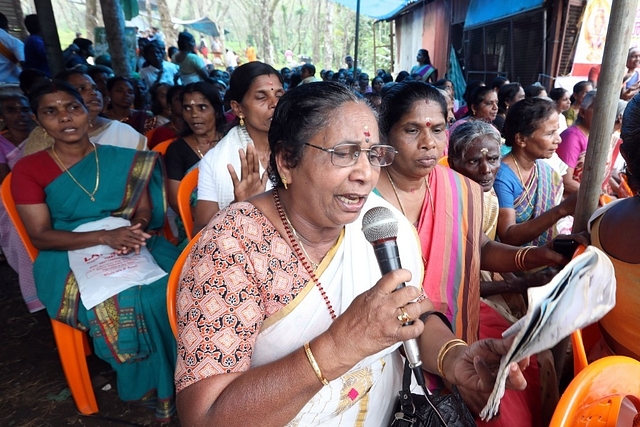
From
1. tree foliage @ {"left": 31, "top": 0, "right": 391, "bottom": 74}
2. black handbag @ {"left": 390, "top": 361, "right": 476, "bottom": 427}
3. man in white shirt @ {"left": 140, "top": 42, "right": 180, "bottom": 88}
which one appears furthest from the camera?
tree foliage @ {"left": 31, "top": 0, "right": 391, "bottom": 74}

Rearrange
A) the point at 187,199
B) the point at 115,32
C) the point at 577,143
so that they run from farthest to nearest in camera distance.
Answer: the point at 115,32 < the point at 577,143 < the point at 187,199

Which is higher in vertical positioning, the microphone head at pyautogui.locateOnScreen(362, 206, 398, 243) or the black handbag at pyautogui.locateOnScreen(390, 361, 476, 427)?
the microphone head at pyautogui.locateOnScreen(362, 206, 398, 243)

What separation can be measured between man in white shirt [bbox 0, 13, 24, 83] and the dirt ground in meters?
4.05

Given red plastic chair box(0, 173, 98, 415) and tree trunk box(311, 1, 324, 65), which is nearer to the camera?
red plastic chair box(0, 173, 98, 415)

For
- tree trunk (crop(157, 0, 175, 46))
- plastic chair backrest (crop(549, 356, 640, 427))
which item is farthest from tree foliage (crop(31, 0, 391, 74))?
plastic chair backrest (crop(549, 356, 640, 427))

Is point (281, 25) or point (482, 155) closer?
point (482, 155)

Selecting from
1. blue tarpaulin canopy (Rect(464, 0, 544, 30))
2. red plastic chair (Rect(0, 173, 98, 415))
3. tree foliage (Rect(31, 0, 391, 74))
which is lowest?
red plastic chair (Rect(0, 173, 98, 415))

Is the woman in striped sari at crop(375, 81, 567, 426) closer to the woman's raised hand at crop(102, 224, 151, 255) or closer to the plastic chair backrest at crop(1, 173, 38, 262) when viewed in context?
the woman's raised hand at crop(102, 224, 151, 255)

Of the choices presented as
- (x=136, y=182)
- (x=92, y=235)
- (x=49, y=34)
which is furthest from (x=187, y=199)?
(x=49, y=34)

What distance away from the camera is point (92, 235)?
239 cm

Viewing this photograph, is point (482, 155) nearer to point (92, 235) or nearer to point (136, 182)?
point (136, 182)

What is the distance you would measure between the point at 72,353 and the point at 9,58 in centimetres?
545

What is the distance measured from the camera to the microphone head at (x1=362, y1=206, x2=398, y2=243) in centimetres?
105

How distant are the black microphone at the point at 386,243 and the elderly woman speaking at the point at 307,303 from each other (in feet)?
0.31
